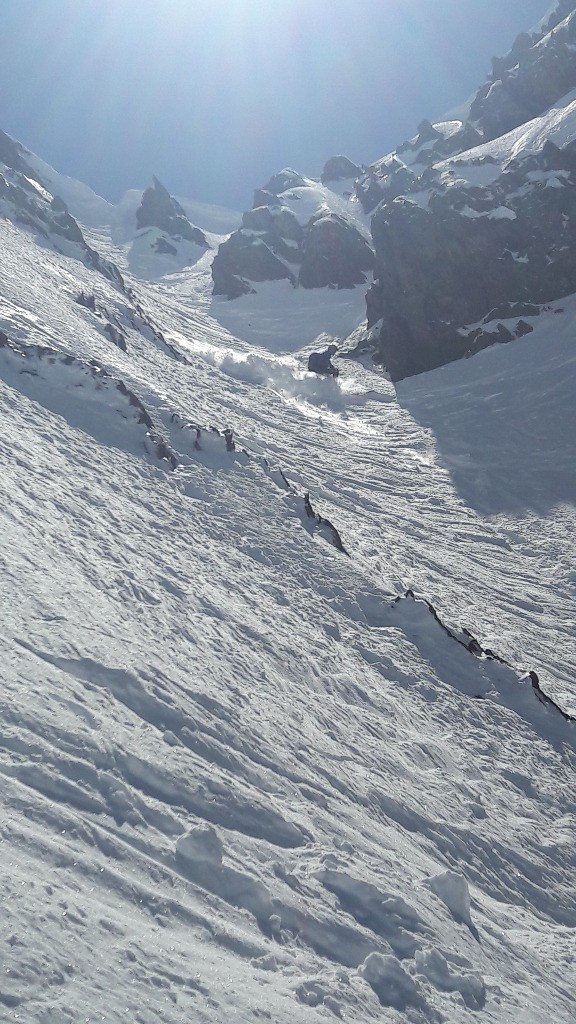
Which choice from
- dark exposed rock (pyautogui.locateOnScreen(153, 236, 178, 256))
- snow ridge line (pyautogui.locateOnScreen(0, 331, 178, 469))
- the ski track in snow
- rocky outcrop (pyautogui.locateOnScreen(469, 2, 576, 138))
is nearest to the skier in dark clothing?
the ski track in snow

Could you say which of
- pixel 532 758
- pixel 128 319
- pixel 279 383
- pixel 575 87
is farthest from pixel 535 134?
pixel 532 758

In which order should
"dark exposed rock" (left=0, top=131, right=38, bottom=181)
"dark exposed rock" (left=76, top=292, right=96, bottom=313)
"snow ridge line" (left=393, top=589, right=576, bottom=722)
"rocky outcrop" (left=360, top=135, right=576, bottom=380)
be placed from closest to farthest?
1. "snow ridge line" (left=393, top=589, right=576, bottom=722)
2. "dark exposed rock" (left=76, top=292, right=96, bottom=313)
3. "rocky outcrop" (left=360, top=135, right=576, bottom=380)
4. "dark exposed rock" (left=0, top=131, right=38, bottom=181)

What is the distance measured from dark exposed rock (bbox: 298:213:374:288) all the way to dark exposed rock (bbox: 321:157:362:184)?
230 ft

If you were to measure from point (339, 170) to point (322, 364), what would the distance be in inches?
4991

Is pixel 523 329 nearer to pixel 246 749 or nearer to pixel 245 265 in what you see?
pixel 245 265

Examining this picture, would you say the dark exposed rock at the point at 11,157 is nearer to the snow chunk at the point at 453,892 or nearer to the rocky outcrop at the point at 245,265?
the rocky outcrop at the point at 245,265

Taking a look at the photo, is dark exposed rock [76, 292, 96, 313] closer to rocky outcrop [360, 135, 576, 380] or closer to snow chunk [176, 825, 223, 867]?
rocky outcrop [360, 135, 576, 380]

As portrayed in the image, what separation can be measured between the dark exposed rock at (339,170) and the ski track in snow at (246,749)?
538 ft

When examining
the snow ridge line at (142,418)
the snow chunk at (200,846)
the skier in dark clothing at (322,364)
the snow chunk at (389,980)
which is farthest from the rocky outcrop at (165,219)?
the snow chunk at (389,980)

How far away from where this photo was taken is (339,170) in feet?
595

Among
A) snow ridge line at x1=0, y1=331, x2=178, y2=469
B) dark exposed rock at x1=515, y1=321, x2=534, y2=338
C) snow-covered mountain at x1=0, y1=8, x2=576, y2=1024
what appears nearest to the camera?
snow-covered mountain at x1=0, y1=8, x2=576, y2=1024

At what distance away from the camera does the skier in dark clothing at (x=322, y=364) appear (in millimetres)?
75562

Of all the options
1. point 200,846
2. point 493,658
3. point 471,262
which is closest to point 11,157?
point 471,262

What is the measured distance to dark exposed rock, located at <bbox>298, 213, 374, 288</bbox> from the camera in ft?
375
